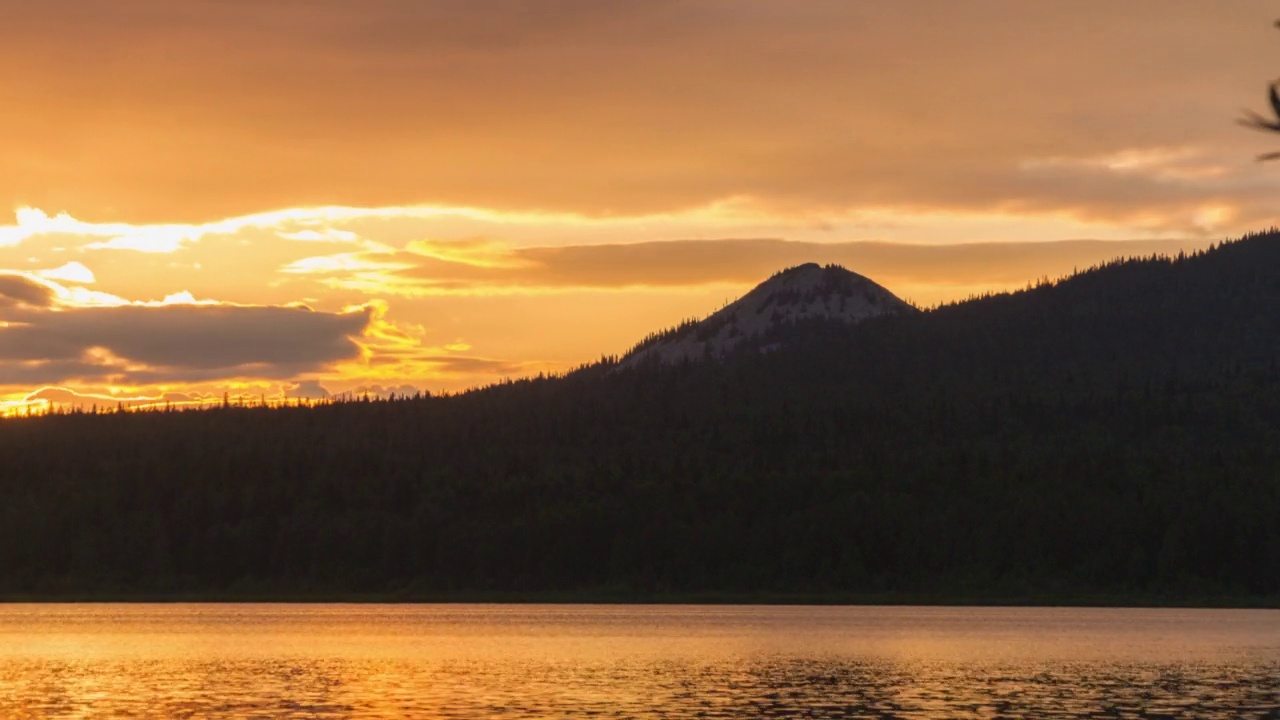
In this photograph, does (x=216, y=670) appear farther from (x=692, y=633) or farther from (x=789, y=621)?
(x=789, y=621)

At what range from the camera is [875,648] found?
141 m

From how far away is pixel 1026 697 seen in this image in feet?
305

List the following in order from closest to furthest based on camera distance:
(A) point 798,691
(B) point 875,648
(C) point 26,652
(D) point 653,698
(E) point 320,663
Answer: (D) point 653,698, (A) point 798,691, (E) point 320,663, (C) point 26,652, (B) point 875,648

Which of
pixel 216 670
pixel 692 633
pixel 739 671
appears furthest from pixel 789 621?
pixel 216 670

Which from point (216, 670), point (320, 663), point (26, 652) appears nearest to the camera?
point (216, 670)

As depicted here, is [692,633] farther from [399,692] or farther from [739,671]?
[399,692]

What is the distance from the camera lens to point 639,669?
370ft

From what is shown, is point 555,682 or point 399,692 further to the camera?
point 555,682

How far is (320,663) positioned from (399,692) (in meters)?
26.6

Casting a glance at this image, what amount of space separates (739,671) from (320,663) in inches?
1145

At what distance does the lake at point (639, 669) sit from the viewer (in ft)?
282

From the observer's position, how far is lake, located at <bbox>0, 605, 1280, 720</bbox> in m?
85.9

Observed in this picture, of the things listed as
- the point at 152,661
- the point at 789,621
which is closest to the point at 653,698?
the point at 152,661

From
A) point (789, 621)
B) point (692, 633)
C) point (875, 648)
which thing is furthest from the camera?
point (789, 621)
